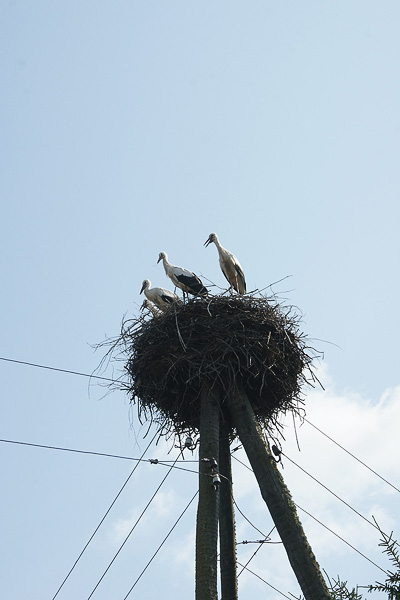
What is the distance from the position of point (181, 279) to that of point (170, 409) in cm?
307

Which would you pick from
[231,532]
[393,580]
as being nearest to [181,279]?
[231,532]

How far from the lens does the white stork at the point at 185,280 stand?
11328 millimetres

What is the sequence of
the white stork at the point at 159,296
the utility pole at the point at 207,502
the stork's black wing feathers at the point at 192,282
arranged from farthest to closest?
the white stork at the point at 159,296
the stork's black wing feathers at the point at 192,282
the utility pole at the point at 207,502

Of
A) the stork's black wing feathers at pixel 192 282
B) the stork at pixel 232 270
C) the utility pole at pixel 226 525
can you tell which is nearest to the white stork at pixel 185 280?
the stork's black wing feathers at pixel 192 282

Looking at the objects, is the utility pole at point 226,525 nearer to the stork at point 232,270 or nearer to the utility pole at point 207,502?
the utility pole at point 207,502

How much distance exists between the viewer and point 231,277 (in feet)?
39.0

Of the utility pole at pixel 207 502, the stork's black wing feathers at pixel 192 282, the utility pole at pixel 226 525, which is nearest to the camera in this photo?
the utility pole at pixel 207 502

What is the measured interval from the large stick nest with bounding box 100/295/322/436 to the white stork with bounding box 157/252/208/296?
2010 millimetres

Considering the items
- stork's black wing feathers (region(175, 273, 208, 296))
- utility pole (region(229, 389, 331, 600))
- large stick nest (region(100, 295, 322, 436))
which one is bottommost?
utility pole (region(229, 389, 331, 600))

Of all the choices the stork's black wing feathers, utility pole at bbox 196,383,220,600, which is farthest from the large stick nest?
the stork's black wing feathers

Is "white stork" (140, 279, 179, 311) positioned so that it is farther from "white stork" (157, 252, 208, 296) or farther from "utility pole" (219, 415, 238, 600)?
"utility pole" (219, 415, 238, 600)

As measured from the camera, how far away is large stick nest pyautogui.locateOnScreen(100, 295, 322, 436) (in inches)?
332

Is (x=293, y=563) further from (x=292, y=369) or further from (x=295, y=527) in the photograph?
(x=292, y=369)

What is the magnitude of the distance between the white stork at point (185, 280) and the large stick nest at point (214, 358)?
201cm
